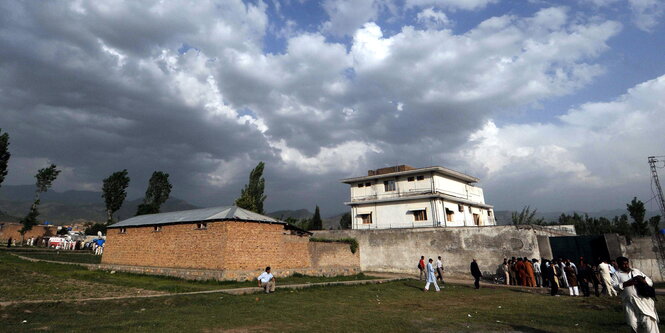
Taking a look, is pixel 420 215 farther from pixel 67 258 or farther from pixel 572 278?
pixel 67 258

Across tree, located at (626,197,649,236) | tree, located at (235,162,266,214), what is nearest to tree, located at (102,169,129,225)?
tree, located at (235,162,266,214)

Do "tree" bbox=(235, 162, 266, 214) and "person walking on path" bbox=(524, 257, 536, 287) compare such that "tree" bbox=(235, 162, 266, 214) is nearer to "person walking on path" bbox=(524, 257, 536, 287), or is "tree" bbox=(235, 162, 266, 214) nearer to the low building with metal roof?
the low building with metal roof

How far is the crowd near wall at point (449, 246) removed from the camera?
23750mm

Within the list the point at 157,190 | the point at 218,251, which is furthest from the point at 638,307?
the point at 157,190

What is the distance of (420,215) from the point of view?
3894cm

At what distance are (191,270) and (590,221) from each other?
8168cm

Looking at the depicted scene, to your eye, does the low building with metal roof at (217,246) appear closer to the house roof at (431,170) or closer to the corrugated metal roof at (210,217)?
the corrugated metal roof at (210,217)

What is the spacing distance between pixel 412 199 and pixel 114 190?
5138 cm

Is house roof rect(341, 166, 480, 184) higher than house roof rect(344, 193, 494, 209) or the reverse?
higher

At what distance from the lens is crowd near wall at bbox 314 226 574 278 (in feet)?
77.9

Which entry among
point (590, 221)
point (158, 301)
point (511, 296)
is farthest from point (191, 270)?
point (590, 221)

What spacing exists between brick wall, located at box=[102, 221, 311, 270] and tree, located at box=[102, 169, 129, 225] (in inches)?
1570

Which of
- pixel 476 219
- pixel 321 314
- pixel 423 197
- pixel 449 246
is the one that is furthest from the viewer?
pixel 476 219

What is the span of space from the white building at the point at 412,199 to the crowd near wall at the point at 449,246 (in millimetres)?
10428
